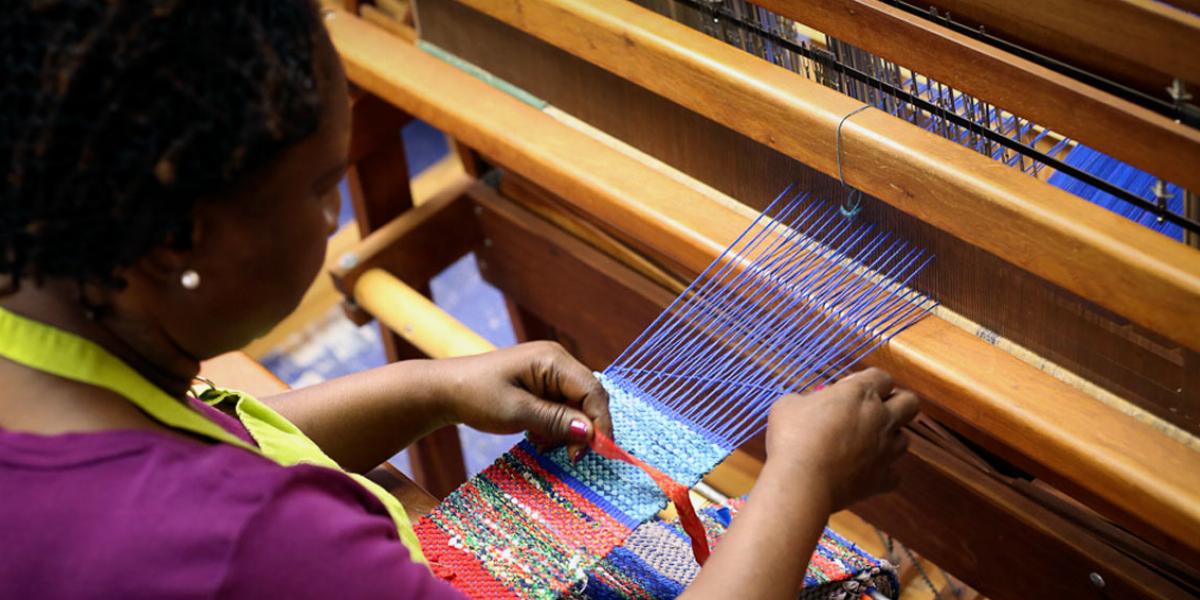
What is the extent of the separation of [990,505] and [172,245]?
1.16 metres

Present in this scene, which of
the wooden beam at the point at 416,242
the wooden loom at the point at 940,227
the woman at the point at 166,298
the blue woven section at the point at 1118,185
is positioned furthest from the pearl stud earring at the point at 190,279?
the wooden beam at the point at 416,242

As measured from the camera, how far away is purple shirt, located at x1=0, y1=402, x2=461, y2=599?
92cm

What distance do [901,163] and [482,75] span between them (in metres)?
0.90

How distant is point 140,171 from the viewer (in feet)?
2.77

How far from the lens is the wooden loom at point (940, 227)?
4.34 ft

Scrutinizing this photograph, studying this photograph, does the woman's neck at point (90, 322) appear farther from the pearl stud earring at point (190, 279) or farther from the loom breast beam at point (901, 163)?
the loom breast beam at point (901, 163)

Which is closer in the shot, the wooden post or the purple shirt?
the purple shirt

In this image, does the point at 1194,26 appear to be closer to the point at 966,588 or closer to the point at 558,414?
the point at 558,414

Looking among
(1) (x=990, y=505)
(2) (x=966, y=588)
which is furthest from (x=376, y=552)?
(2) (x=966, y=588)

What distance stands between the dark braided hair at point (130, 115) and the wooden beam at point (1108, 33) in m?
0.81

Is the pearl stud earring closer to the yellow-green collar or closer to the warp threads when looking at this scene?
the yellow-green collar

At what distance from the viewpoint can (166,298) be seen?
38.0 inches

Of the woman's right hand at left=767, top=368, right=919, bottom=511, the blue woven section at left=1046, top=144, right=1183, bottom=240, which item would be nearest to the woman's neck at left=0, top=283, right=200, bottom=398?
the woman's right hand at left=767, top=368, right=919, bottom=511

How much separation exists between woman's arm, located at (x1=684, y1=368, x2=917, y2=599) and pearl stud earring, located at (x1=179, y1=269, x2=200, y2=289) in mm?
494
